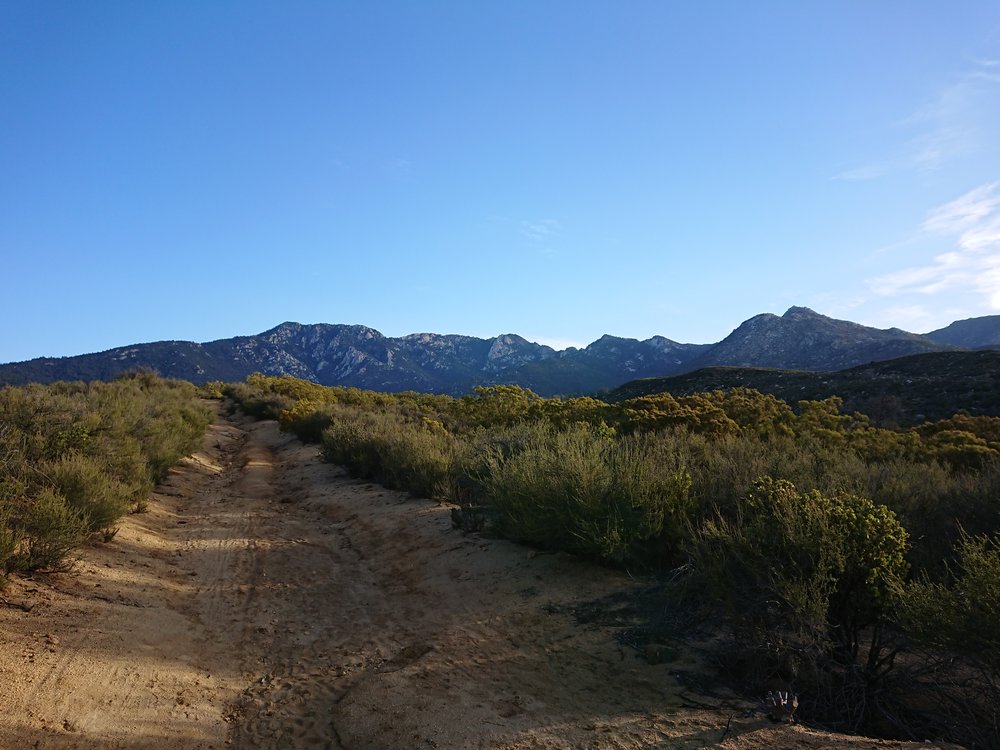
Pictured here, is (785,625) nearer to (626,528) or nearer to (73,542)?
(626,528)

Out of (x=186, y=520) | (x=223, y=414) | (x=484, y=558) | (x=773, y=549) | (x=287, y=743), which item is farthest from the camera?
(x=223, y=414)

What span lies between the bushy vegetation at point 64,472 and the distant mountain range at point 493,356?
64853mm

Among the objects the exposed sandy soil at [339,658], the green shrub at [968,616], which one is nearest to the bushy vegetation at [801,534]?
the green shrub at [968,616]

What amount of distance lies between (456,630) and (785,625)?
316 cm

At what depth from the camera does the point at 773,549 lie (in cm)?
500

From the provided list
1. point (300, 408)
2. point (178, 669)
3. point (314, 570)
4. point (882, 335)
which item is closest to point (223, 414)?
point (300, 408)

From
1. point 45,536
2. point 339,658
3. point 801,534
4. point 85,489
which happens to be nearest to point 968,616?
point 801,534

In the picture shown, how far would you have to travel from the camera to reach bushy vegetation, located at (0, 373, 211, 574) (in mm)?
6246

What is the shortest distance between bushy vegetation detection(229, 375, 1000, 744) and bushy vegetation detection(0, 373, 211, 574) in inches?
205

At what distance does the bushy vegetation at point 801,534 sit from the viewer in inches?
163

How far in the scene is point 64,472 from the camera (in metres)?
7.71

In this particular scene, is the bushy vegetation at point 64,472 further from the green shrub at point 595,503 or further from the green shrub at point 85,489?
the green shrub at point 595,503

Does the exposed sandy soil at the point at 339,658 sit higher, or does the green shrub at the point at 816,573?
the green shrub at the point at 816,573

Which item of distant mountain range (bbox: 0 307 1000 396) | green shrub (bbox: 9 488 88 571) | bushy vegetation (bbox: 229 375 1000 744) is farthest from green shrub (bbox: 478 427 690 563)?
distant mountain range (bbox: 0 307 1000 396)
